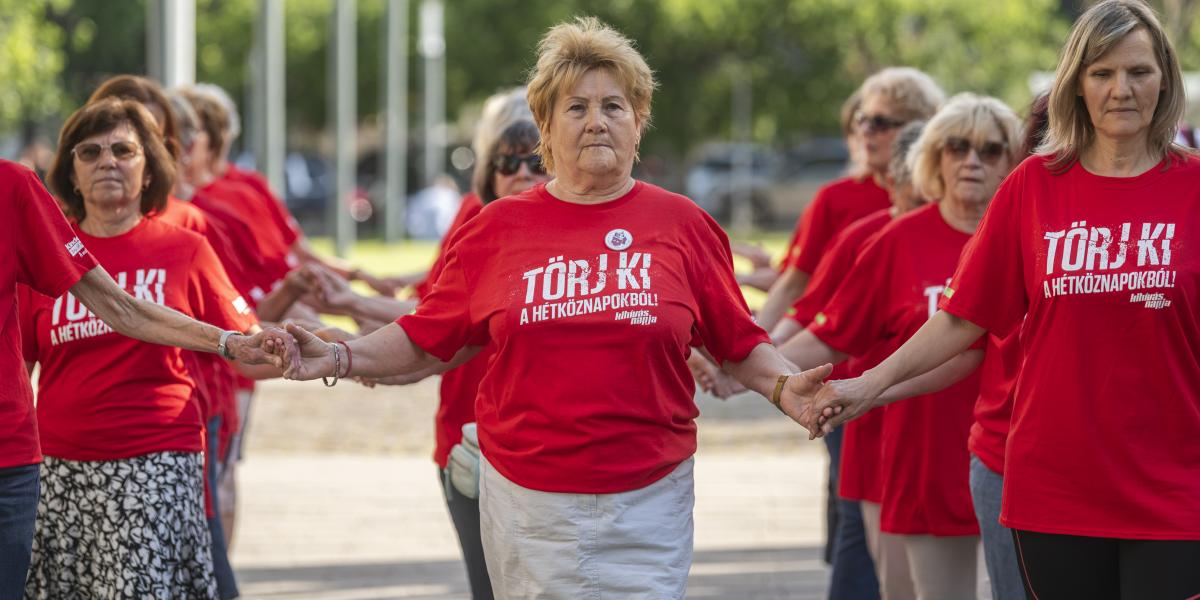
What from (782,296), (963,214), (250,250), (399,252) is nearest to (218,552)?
(250,250)

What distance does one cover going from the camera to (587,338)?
430cm

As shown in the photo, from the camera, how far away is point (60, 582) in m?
5.28

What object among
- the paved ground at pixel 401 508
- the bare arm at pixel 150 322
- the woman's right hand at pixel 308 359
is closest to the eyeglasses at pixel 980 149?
the woman's right hand at pixel 308 359

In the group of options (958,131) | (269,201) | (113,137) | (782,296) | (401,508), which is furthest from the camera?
(401,508)

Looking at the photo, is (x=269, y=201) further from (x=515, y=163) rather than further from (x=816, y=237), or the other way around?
(x=515, y=163)

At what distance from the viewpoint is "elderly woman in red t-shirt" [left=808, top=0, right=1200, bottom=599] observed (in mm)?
4141

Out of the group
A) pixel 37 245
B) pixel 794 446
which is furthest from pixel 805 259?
pixel 794 446

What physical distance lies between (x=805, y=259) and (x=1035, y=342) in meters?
2.92

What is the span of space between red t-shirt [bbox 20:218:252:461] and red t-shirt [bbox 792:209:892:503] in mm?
1908

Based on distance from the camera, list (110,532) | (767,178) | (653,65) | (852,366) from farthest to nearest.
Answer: (767,178) < (653,65) < (852,366) < (110,532)

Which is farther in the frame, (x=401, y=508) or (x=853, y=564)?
(x=401, y=508)

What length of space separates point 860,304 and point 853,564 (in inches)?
55.4

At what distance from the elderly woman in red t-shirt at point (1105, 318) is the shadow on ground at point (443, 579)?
3953mm

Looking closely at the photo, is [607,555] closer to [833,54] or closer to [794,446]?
[794,446]
